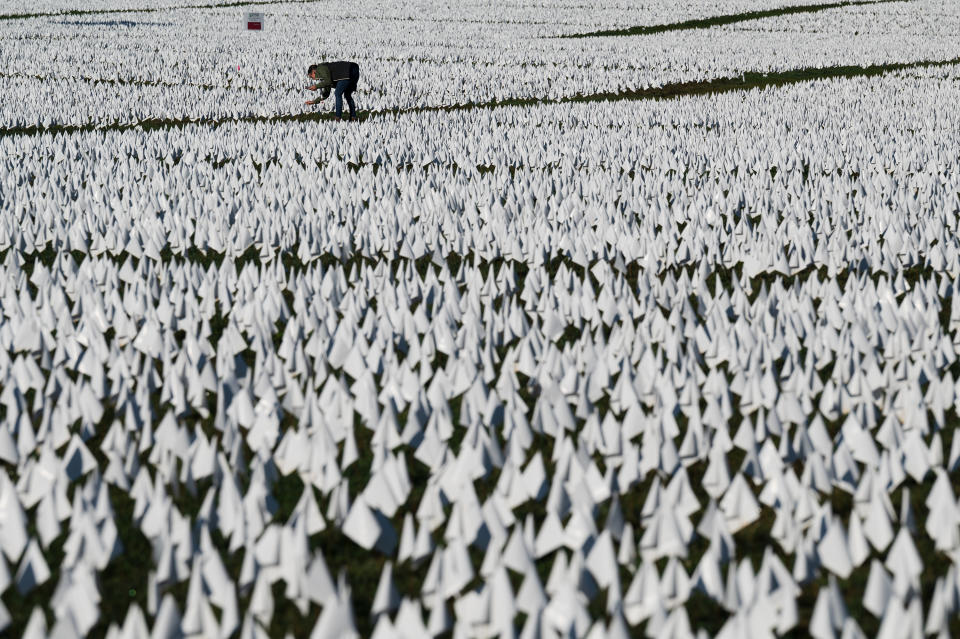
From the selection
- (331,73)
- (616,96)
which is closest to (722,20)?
(616,96)

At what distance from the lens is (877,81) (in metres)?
23.9

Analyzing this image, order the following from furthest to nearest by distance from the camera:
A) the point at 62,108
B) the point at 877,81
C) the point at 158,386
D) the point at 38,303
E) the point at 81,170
A: the point at 877,81 → the point at 62,108 → the point at 81,170 → the point at 38,303 → the point at 158,386

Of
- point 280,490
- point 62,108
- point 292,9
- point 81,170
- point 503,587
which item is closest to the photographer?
point 503,587

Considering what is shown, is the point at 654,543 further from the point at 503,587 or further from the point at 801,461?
the point at 801,461

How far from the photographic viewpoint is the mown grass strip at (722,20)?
4366 centimetres

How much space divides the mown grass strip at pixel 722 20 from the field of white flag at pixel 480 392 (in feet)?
105

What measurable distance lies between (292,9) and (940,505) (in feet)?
180

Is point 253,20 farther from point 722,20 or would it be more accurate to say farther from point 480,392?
point 480,392

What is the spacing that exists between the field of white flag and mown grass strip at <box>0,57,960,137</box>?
13.5ft

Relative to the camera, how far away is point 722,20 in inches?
1934

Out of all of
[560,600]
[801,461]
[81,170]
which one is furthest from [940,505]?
[81,170]

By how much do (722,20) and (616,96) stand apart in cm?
2908

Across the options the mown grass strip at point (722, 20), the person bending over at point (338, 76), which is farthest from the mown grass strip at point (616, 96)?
the mown grass strip at point (722, 20)

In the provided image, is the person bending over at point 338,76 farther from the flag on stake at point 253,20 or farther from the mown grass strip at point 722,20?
the mown grass strip at point 722,20
